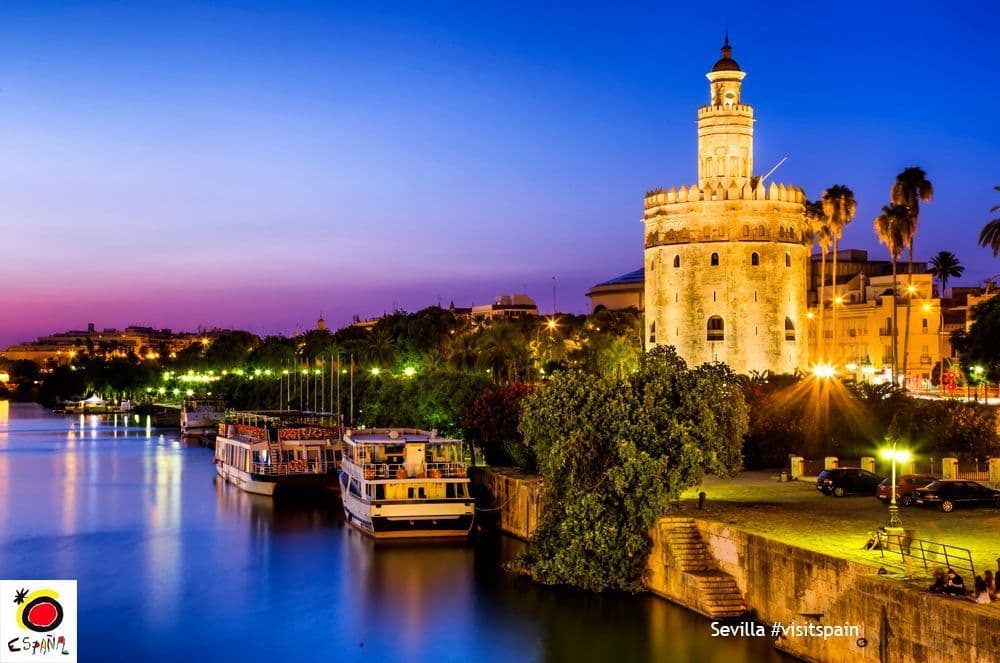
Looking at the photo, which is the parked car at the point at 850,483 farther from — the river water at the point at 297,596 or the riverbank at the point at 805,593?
the river water at the point at 297,596

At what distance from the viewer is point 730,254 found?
194ft

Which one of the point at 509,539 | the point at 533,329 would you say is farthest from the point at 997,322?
the point at 533,329

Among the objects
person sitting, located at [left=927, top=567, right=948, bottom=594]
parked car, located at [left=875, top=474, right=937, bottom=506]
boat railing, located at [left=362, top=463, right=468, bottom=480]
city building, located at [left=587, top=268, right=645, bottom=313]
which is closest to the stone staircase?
parked car, located at [left=875, top=474, right=937, bottom=506]

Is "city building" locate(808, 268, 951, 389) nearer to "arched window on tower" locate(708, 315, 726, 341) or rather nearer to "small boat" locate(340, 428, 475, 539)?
"arched window on tower" locate(708, 315, 726, 341)

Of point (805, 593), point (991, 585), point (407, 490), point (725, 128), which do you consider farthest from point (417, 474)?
point (725, 128)

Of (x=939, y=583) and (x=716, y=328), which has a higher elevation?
(x=716, y=328)

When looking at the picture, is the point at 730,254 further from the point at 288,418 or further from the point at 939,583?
the point at 939,583

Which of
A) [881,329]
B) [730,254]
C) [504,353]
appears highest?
[730,254]

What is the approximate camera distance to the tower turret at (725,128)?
6059 cm

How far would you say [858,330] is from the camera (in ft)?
300

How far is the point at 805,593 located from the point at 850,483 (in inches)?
470

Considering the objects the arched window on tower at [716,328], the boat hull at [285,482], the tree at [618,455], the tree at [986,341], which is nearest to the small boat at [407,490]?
the tree at [618,455]

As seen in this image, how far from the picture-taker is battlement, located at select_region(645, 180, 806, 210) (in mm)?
59344

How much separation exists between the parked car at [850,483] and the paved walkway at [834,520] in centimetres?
47
